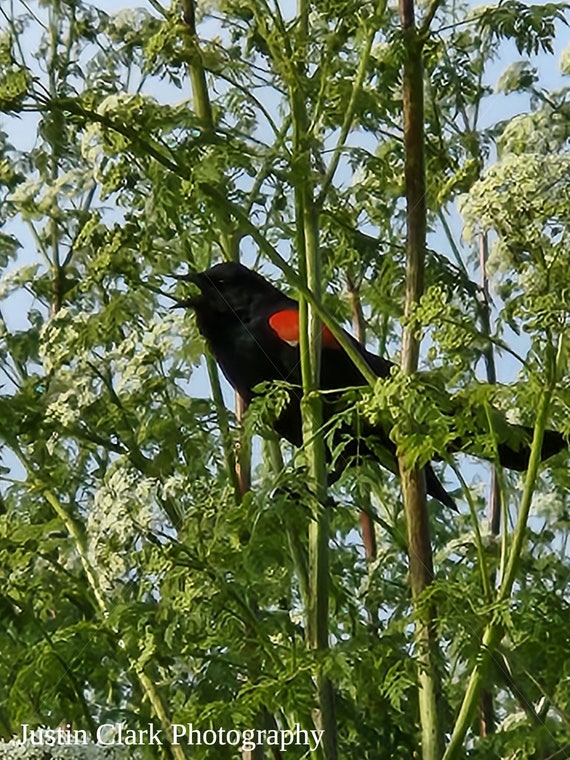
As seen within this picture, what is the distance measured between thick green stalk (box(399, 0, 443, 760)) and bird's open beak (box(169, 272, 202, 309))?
39 centimetres

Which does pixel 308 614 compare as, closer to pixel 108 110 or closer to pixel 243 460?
pixel 243 460

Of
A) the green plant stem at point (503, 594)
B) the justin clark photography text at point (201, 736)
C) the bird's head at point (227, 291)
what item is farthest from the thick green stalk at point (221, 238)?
the green plant stem at point (503, 594)

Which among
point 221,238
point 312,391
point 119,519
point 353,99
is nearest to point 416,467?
point 312,391

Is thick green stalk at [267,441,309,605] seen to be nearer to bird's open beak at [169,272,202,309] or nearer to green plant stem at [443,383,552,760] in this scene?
green plant stem at [443,383,552,760]

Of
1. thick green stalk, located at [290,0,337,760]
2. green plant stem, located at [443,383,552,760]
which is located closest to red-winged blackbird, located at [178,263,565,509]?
thick green stalk, located at [290,0,337,760]

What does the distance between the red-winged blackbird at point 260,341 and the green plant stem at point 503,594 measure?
0.37 m

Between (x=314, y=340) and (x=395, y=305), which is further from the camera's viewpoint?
(x=395, y=305)

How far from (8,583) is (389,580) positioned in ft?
2.09

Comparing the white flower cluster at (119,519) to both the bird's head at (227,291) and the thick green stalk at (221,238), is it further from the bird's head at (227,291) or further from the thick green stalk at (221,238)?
the bird's head at (227,291)

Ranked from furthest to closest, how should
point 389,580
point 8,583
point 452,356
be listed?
point 389,580
point 8,583
point 452,356

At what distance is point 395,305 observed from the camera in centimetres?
193

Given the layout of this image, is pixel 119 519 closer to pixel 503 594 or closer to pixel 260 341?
pixel 503 594

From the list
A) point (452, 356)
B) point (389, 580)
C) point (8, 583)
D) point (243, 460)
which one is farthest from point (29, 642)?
point (452, 356)

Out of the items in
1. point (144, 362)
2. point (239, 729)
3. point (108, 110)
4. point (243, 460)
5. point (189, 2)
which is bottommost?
point (239, 729)
